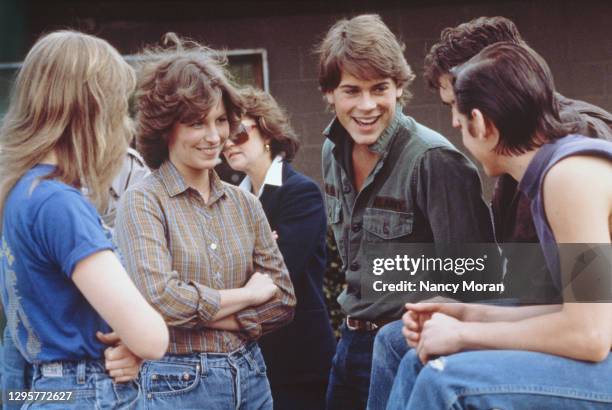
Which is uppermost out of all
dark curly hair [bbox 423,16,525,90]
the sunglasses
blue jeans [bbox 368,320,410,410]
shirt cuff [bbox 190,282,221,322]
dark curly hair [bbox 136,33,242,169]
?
dark curly hair [bbox 423,16,525,90]

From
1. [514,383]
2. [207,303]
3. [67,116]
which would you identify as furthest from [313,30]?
[514,383]

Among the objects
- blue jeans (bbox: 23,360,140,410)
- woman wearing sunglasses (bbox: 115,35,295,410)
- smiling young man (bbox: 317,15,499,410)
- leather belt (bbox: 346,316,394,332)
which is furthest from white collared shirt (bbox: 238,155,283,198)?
A: blue jeans (bbox: 23,360,140,410)

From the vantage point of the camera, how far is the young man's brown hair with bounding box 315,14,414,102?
5.91 feet

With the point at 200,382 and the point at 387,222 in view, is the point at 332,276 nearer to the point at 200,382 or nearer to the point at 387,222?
the point at 387,222

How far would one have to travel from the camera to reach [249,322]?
1669 mm

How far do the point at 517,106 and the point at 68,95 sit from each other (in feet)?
2.48

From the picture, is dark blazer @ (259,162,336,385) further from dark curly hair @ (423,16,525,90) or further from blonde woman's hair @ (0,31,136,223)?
blonde woman's hair @ (0,31,136,223)

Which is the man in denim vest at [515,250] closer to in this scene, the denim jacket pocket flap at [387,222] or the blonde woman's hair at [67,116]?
the denim jacket pocket flap at [387,222]

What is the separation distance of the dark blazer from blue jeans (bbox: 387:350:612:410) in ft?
2.65

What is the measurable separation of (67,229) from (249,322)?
0.55 meters

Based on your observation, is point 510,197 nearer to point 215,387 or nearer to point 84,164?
point 215,387

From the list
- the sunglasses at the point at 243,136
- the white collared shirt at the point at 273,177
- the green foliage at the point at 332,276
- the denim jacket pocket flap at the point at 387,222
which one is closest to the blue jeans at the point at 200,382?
the denim jacket pocket flap at the point at 387,222

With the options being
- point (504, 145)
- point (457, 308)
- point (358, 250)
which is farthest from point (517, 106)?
point (358, 250)

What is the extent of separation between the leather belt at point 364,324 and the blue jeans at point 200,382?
0.96 feet
